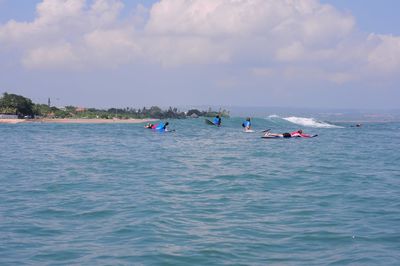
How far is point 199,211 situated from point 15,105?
235ft

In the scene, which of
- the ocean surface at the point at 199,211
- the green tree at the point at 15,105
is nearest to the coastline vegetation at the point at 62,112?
the green tree at the point at 15,105

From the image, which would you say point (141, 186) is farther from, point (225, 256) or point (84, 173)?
point (225, 256)

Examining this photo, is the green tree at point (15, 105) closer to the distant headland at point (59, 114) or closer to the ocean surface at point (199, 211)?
the distant headland at point (59, 114)

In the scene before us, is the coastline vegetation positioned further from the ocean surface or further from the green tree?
the ocean surface

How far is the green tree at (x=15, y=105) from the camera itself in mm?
78662

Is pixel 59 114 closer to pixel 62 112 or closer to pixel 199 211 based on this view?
pixel 62 112

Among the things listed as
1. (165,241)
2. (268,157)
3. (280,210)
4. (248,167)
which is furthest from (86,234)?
(268,157)

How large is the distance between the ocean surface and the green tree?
56486 millimetres

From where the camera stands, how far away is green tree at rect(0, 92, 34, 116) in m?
78.7

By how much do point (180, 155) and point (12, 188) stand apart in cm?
1270

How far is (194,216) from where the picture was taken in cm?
1284

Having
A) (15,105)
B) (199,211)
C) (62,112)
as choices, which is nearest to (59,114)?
(62,112)

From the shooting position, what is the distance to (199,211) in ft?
44.1

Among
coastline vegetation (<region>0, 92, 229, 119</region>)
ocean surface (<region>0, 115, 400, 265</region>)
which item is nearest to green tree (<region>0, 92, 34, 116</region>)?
coastline vegetation (<region>0, 92, 229, 119</region>)
